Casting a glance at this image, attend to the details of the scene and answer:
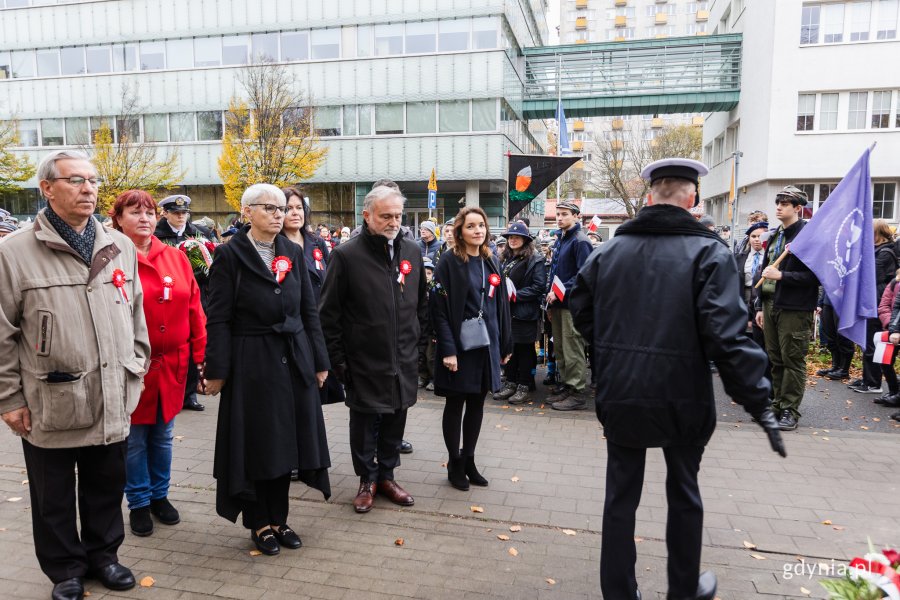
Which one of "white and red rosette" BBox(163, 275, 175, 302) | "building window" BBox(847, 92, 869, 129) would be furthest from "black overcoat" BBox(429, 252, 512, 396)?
"building window" BBox(847, 92, 869, 129)

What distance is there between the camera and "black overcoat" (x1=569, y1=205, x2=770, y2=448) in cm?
293

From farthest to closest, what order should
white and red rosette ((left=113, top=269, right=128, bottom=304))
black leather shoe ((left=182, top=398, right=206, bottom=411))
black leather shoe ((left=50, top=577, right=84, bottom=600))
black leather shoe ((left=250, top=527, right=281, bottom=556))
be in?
black leather shoe ((left=182, top=398, right=206, bottom=411)) → black leather shoe ((left=250, top=527, right=281, bottom=556)) → white and red rosette ((left=113, top=269, right=128, bottom=304)) → black leather shoe ((left=50, top=577, right=84, bottom=600))

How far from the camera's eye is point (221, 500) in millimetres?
3918

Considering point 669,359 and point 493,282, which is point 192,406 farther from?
point 669,359

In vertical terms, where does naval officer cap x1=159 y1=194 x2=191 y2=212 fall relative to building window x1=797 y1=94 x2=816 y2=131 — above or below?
below

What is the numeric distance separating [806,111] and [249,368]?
28475 mm

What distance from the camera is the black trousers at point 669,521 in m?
3.13

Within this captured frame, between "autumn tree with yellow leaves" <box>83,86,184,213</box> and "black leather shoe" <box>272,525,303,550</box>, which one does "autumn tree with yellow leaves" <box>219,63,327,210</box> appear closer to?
"autumn tree with yellow leaves" <box>83,86,184,213</box>

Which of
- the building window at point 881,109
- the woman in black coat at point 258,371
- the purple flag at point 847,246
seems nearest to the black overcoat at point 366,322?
the woman in black coat at point 258,371

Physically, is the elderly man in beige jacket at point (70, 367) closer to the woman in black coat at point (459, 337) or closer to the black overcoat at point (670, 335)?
the woman in black coat at point (459, 337)

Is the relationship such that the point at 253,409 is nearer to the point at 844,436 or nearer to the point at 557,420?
the point at 557,420

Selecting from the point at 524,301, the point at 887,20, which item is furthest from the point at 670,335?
the point at 887,20

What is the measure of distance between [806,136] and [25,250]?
29.0m

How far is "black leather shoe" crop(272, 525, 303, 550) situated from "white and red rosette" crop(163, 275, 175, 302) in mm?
1657
